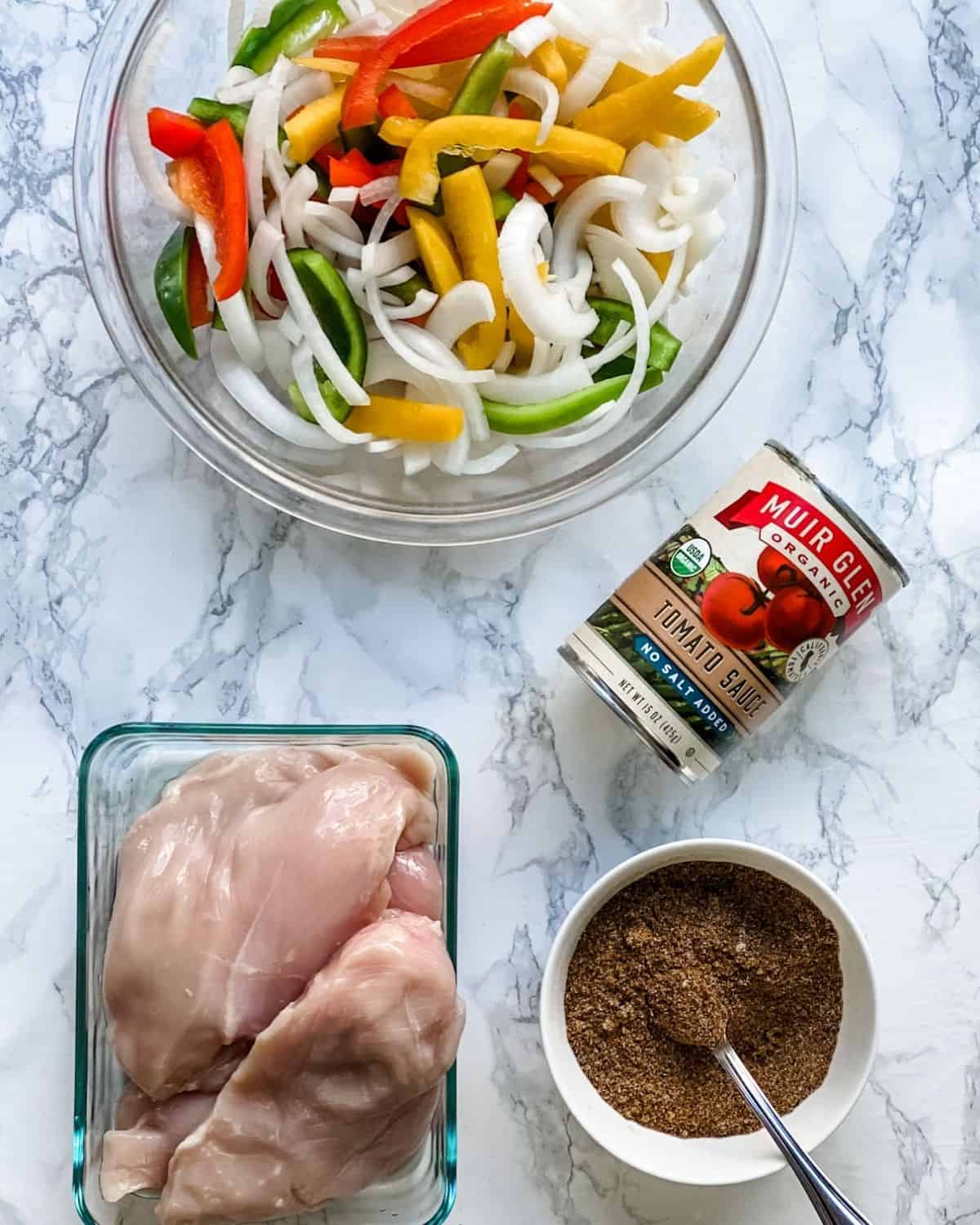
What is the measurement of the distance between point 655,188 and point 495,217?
0.15 m

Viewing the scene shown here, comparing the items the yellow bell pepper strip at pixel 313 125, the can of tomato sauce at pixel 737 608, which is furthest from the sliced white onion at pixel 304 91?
the can of tomato sauce at pixel 737 608

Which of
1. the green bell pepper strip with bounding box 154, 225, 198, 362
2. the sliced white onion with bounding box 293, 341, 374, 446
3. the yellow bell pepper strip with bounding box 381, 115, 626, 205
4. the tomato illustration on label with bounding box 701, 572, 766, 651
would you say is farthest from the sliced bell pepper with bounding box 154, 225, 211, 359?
the tomato illustration on label with bounding box 701, 572, 766, 651

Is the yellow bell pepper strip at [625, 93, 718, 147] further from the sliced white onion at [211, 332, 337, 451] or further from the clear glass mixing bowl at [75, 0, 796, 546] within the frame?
the sliced white onion at [211, 332, 337, 451]

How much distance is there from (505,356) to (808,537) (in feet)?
1.07

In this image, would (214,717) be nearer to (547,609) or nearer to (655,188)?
(547,609)

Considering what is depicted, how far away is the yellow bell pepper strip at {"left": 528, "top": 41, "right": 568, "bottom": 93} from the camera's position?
118 cm

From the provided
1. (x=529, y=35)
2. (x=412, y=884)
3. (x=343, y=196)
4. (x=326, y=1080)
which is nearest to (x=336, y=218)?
(x=343, y=196)

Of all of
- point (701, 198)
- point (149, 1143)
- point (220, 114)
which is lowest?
point (149, 1143)

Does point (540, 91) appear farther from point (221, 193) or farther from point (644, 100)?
point (221, 193)

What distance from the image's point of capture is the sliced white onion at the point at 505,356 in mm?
1250

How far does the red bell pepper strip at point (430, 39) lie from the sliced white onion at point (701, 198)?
8.2 inches

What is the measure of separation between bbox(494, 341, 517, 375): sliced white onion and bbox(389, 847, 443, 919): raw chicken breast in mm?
454

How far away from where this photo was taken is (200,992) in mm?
1155

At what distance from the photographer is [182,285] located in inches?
47.8
